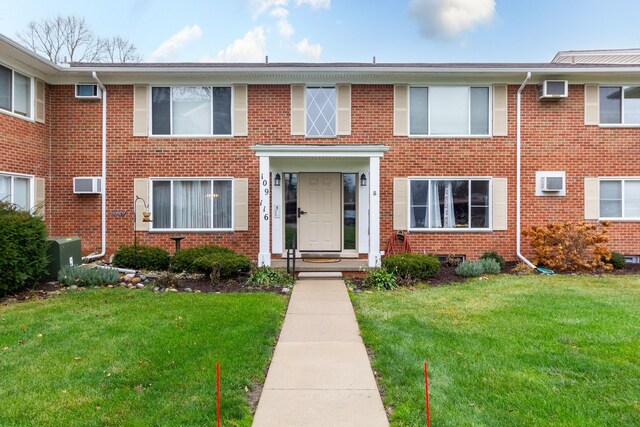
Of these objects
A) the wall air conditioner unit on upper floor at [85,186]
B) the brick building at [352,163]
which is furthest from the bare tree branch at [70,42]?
the wall air conditioner unit on upper floor at [85,186]

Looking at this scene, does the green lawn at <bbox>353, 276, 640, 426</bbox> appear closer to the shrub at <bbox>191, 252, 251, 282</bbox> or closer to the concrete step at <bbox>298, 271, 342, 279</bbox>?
the concrete step at <bbox>298, 271, 342, 279</bbox>

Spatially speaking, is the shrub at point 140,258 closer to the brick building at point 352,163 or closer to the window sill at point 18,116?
the brick building at point 352,163

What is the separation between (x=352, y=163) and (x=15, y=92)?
26.6 ft

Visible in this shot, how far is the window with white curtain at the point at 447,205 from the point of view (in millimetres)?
11570

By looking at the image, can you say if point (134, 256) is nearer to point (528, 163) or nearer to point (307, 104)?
point (307, 104)

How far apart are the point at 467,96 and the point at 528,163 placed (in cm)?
237

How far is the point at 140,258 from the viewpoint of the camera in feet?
33.6

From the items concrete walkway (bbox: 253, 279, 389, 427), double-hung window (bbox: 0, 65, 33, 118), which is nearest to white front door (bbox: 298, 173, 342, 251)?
concrete walkway (bbox: 253, 279, 389, 427)

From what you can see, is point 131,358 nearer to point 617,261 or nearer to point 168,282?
point 168,282

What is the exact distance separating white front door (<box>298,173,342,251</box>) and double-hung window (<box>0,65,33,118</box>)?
22.4 feet

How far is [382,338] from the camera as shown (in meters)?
5.39

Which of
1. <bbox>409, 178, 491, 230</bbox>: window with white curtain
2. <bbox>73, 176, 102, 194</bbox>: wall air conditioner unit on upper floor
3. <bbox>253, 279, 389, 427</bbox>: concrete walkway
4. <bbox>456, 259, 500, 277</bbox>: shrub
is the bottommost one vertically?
<bbox>253, 279, 389, 427</bbox>: concrete walkway

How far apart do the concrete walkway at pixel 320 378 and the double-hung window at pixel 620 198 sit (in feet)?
28.6

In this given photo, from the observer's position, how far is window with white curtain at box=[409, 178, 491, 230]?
1157 centimetres
